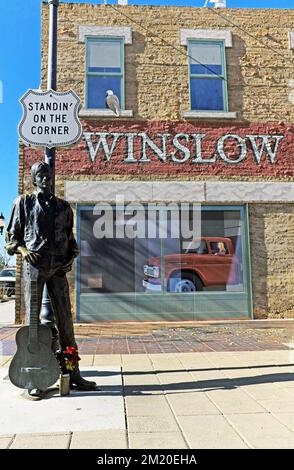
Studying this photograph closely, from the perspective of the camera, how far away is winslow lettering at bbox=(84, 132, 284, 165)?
10633 millimetres

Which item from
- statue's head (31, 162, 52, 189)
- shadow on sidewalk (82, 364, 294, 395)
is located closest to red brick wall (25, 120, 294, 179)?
statue's head (31, 162, 52, 189)

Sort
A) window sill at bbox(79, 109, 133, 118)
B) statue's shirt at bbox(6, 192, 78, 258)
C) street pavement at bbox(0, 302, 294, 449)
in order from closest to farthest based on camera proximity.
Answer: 1. street pavement at bbox(0, 302, 294, 449)
2. statue's shirt at bbox(6, 192, 78, 258)
3. window sill at bbox(79, 109, 133, 118)

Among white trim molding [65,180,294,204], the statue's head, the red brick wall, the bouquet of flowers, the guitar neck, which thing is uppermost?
the red brick wall

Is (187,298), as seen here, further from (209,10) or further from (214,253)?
(209,10)

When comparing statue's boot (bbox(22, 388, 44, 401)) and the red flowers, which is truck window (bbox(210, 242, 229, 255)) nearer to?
the red flowers

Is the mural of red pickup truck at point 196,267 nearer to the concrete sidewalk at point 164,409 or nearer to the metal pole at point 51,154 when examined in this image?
the concrete sidewalk at point 164,409

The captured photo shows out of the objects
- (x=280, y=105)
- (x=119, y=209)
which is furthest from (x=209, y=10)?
(x=119, y=209)

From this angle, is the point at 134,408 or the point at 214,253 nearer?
the point at 134,408

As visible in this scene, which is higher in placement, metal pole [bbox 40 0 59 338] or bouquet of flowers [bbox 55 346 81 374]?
metal pole [bbox 40 0 59 338]

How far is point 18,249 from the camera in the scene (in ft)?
14.3

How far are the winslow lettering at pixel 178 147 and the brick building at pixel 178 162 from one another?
1.1 inches

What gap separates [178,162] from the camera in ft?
35.2
